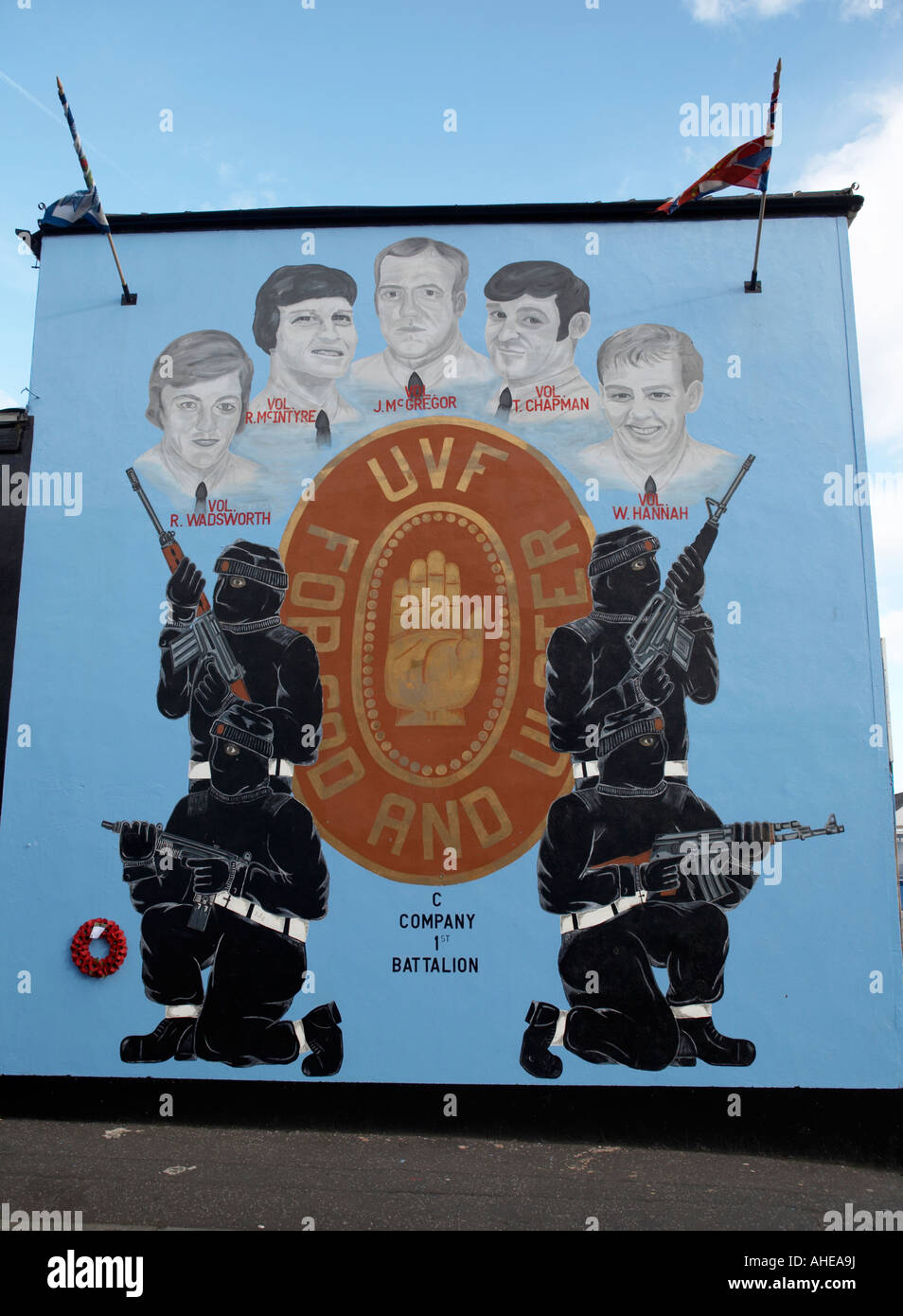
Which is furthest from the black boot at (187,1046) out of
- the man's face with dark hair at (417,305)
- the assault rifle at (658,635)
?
the man's face with dark hair at (417,305)

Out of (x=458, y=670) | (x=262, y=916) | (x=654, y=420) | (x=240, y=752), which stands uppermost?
(x=654, y=420)

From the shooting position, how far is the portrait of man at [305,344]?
867 cm

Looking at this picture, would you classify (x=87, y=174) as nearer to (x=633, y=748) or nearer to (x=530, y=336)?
(x=530, y=336)

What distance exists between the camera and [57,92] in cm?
816

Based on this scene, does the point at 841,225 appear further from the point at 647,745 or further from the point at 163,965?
the point at 163,965

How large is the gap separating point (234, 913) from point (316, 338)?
529 centimetres

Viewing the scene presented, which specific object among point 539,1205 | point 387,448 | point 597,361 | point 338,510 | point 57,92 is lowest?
point 539,1205

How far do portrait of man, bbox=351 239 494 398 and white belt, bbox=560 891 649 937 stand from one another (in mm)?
4799

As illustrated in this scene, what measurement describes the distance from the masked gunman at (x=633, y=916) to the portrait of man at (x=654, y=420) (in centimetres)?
208

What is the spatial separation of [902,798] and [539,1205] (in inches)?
929

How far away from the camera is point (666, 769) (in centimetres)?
790

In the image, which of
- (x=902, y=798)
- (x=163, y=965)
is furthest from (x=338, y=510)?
(x=902, y=798)

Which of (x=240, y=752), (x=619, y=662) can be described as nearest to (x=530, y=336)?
(x=619, y=662)

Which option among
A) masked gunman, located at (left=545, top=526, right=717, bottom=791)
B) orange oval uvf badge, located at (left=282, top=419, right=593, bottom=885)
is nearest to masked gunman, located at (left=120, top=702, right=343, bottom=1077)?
orange oval uvf badge, located at (left=282, top=419, right=593, bottom=885)
